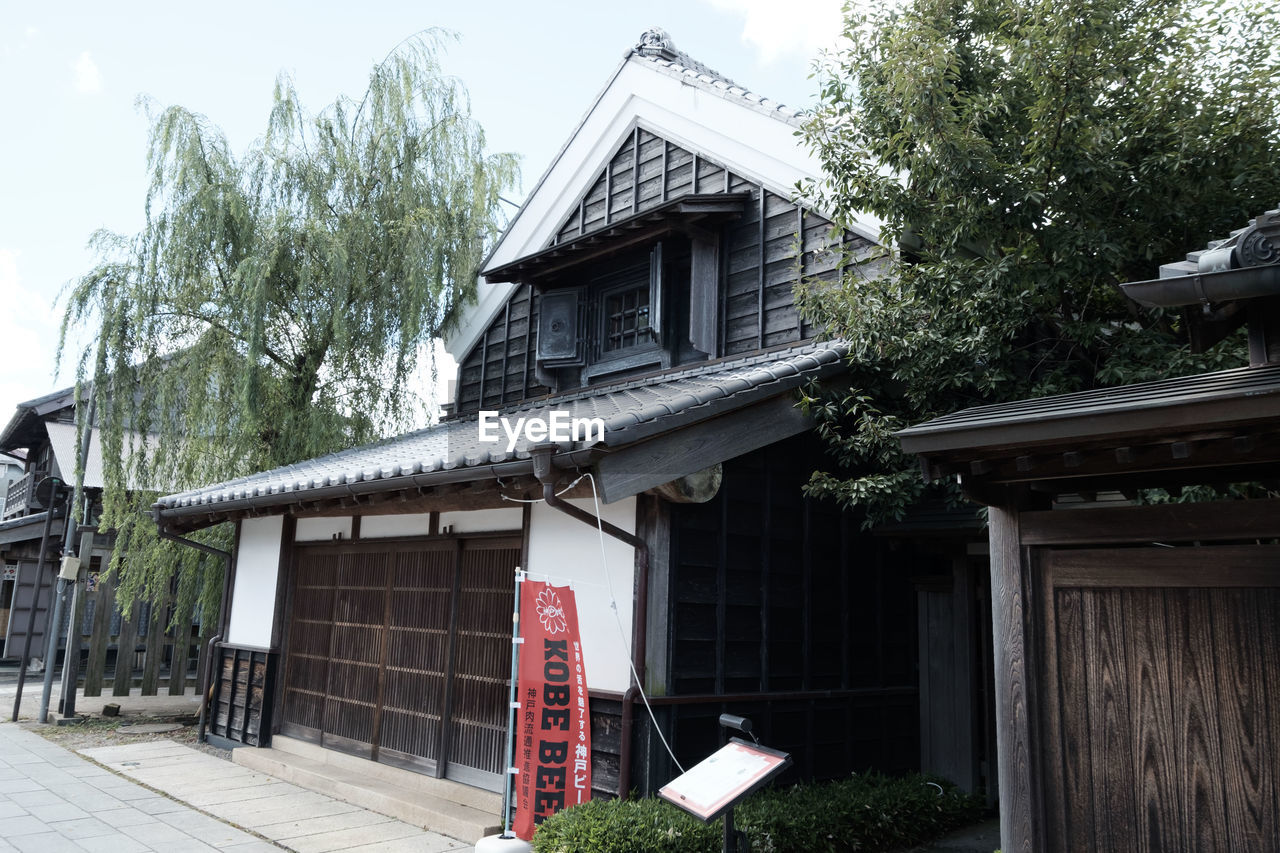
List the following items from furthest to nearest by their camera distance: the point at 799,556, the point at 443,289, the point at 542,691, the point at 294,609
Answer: the point at 443,289 → the point at 294,609 → the point at 799,556 → the point at 542,691

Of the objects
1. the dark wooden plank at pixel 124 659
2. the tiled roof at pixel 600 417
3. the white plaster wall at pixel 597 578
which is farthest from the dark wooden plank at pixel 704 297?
the dark wooden plank at pixel 124 659

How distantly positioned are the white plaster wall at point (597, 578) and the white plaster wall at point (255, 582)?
5215 mm

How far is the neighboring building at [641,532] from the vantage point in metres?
6.36

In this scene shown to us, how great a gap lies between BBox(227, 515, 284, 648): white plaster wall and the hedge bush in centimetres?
647

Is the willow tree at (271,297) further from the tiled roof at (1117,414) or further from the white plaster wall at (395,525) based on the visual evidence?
the tiled roof at (1117,414)

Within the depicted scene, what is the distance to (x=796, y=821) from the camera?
5.92m

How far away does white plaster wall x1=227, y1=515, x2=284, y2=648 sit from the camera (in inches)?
419

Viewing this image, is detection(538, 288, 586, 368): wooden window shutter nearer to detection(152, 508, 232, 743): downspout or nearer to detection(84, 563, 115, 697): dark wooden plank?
detection(152, 508, 232, 743): downspout

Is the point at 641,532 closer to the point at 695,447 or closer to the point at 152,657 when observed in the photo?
the point at 695,447

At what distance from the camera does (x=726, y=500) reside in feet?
22.5

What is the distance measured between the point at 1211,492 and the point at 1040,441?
2.64m

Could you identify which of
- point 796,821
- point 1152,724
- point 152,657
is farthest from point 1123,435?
point 152,657

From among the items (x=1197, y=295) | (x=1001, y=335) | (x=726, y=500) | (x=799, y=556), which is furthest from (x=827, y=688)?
(x=1197, y=295)

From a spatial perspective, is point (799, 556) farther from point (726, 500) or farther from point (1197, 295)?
point (1197, 295)
